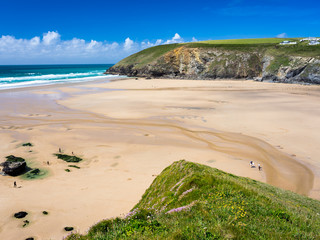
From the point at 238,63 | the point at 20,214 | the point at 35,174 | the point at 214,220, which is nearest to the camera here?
the point at 214,220

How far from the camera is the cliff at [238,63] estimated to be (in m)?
72.2

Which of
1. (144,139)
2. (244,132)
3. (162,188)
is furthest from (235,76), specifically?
(162,188)

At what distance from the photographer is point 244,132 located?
2411 cm

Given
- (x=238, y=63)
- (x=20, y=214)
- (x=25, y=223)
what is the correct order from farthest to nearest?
(x=238, y=63) < (x=20, y=214) < (x=25, y=223)

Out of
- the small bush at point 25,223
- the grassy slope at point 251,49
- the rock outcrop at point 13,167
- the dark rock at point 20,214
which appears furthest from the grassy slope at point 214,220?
the grassy slope at point 251,49

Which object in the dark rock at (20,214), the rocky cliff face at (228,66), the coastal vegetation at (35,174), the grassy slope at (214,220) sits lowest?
the dark rock at (20,214)

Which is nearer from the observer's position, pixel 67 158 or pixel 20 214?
pixel 20 214

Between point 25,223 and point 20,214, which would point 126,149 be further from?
point 25,223

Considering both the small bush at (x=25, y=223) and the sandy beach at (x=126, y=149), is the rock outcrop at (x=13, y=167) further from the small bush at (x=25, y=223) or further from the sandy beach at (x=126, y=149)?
the small bush at (x=25, y=223)

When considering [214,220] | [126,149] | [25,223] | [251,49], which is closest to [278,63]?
[251,49]

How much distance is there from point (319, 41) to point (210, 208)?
108163 mm

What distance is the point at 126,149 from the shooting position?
2027cm

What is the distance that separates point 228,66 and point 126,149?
81285mm

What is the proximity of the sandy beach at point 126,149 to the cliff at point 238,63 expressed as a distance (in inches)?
1667
